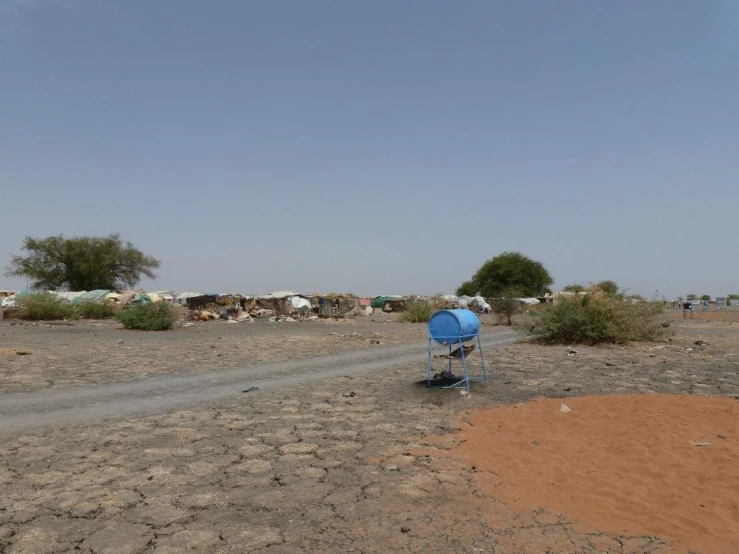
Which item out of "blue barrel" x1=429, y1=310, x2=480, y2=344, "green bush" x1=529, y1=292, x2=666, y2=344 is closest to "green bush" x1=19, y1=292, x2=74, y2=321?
"green bush" x1=529, y1=292, x2=666, y2=344

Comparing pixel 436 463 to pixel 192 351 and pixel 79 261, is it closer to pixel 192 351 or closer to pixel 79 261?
pixel 192 351

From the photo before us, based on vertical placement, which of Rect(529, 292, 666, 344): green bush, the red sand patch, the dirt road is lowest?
the red sand patch

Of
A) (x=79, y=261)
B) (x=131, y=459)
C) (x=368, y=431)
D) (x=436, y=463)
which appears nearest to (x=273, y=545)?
(x=436, y=463)

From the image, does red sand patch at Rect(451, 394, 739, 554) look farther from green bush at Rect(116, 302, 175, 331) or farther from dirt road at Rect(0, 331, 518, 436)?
green bush at Rect(116, 302, 175, 331)

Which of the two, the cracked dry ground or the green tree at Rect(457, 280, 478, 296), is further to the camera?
the green tree at Rect(457, 280, 478, 296)

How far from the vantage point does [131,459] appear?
20.8 ft

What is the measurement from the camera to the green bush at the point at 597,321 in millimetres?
19672

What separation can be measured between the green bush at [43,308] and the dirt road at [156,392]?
30.2m

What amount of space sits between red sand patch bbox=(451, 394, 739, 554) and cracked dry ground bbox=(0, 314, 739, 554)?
1.05 feet

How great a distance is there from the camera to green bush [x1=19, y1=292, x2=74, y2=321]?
3816 cm

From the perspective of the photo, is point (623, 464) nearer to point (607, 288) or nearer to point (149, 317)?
point (607, 288)

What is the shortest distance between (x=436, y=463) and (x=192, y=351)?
13685 mm

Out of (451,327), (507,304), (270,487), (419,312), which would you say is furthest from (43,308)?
(270,487)

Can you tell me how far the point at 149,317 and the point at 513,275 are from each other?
54.4 metres
